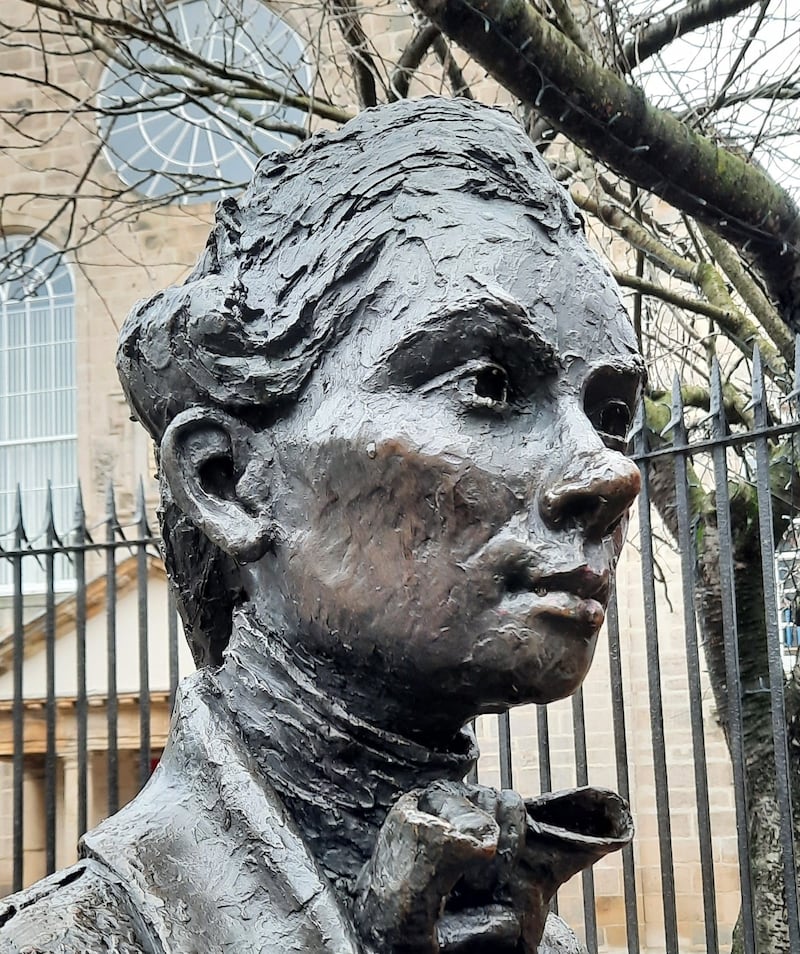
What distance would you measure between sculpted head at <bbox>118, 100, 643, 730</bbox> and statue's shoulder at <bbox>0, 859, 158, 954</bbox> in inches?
12.3

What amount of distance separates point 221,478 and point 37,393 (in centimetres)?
1239

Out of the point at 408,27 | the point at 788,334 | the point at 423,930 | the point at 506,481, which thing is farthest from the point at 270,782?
the point at 408,27

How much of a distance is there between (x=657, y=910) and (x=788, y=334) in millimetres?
5508

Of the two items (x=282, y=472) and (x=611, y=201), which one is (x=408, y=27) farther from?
(x=282, y=472)

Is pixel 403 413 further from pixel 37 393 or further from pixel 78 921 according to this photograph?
pixel 37 393

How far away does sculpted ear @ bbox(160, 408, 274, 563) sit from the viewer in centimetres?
146

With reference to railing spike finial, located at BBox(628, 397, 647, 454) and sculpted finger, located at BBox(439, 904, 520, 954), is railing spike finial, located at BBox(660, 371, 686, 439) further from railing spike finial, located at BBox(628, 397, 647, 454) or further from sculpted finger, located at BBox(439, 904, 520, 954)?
sculpted finger, located at BBox(439, 904, 520, 954)

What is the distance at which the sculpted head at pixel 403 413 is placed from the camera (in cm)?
132

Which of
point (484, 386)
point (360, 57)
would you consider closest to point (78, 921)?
point (484, 386)

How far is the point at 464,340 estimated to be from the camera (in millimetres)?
1368

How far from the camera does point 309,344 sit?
1477mm

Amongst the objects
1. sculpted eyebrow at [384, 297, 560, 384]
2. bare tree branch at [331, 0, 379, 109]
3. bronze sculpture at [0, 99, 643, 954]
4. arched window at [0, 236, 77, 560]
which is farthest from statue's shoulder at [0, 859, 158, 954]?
arched window at [0, 236, 77, 560]

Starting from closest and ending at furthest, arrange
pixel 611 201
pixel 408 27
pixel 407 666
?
pixel 407 666 → pixel 611 201 → pixel 408 27

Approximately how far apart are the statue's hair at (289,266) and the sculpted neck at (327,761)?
19 centimetres
